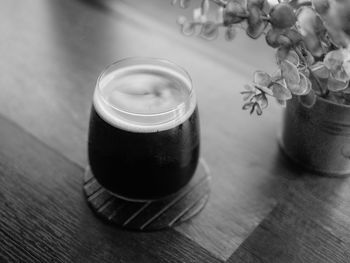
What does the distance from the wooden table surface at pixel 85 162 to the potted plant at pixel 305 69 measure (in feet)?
0.18

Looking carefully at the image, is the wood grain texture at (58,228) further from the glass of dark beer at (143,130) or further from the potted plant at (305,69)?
the potted plant at (305,69)

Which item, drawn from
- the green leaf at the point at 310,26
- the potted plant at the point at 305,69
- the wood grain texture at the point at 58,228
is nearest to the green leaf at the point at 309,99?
the potted plant at the point at 305,69

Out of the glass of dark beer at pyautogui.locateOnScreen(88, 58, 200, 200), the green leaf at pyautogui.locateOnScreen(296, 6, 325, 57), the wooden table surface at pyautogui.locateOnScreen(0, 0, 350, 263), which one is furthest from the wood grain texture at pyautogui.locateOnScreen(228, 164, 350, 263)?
the green leaf at pyautogui.locateOnScreen(296, 6, 325, 57)

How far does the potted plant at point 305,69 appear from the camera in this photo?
542 mm

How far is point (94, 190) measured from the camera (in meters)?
0.72

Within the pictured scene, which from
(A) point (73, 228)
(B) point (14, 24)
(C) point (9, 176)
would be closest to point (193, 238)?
(A) point (73, 228)

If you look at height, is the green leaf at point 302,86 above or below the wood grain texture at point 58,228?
above

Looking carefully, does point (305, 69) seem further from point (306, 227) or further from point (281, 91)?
point (306, 227)

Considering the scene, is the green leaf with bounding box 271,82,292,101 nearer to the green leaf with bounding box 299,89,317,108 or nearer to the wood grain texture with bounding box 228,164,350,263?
the green leaf with bounding box 299,89,317,108

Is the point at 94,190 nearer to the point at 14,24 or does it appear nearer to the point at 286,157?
the point at 286,157

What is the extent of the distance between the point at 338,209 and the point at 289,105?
0.16m

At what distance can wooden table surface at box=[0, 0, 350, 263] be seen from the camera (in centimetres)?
65

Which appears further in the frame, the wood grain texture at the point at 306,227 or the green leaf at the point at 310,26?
the wood grain texture at the point at 306,227

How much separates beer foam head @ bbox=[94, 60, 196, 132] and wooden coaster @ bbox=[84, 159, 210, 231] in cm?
14
